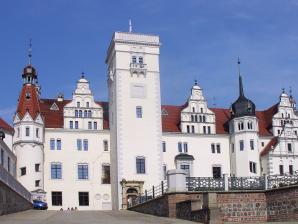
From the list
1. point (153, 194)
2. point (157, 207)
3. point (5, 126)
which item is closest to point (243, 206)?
point (157, 207)

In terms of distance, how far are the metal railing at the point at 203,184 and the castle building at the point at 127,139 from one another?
2677 centimetres

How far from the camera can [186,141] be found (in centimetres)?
6500

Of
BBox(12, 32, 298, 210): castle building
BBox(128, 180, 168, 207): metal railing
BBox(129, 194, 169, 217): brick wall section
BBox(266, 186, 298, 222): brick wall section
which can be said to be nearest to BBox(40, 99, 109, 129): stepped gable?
BBox(12, 32, 298, 210): castle building

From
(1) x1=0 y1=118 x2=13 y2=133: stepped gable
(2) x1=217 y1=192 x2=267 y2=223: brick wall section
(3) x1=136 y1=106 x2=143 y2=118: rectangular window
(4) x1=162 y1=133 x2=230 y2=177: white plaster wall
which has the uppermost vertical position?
(3) x1=136 y1=106 x2=143 y2=118: rectangular window

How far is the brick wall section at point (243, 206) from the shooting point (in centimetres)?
2858

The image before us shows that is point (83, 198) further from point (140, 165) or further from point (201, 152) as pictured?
point (201, 152)

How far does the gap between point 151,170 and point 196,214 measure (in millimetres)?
32922

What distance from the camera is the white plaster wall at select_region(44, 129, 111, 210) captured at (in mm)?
60469

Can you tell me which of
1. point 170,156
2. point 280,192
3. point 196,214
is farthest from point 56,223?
point 170,156

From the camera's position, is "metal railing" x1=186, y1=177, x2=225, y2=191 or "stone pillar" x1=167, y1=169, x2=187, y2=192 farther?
"metal railing" x1=186, y1=177, x2=225, y2=191

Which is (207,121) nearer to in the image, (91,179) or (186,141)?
(186,141)

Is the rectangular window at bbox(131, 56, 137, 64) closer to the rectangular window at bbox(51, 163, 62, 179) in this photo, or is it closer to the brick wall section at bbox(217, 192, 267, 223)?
the rectangular window at bbox(51, 163, 62, 179)

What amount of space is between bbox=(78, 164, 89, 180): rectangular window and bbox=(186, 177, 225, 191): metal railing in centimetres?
3097

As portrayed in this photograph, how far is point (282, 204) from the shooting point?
28.0m
